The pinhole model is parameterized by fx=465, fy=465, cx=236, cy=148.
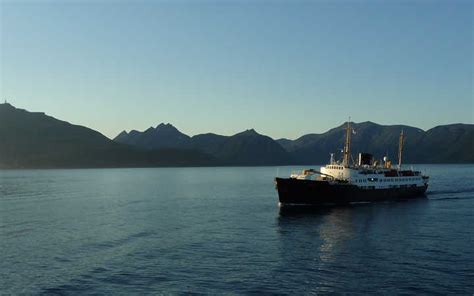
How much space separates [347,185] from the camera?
9969 centimetres

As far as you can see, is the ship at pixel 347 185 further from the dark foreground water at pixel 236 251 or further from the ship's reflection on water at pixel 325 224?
the dark foreground water at pixel 236 251

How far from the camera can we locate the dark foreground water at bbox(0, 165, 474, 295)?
3922 cm

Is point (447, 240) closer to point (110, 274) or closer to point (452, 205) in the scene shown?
point (110, 274)

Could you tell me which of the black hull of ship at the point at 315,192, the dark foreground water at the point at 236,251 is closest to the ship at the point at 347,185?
the black hull of ship at the point at 315,192

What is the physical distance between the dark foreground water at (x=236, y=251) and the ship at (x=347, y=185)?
6.97 meters

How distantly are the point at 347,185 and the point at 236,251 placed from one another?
177ft

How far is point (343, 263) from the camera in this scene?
4612 centimetres

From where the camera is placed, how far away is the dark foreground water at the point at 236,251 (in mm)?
39219

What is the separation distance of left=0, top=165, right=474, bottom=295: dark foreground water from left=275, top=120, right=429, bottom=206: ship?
6.97 metres

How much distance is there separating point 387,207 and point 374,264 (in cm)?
5514

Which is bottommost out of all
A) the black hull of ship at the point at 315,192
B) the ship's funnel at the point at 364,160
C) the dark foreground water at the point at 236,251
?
the dark foreground water at the point at 236,251

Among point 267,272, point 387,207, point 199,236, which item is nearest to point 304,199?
point 387,207

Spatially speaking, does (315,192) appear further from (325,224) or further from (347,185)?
(325,224)

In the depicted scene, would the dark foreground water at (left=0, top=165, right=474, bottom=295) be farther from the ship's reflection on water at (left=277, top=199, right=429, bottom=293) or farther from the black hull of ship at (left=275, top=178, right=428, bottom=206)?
the black hull of ship at (left=275, top=178, right=428, bottom=206)
